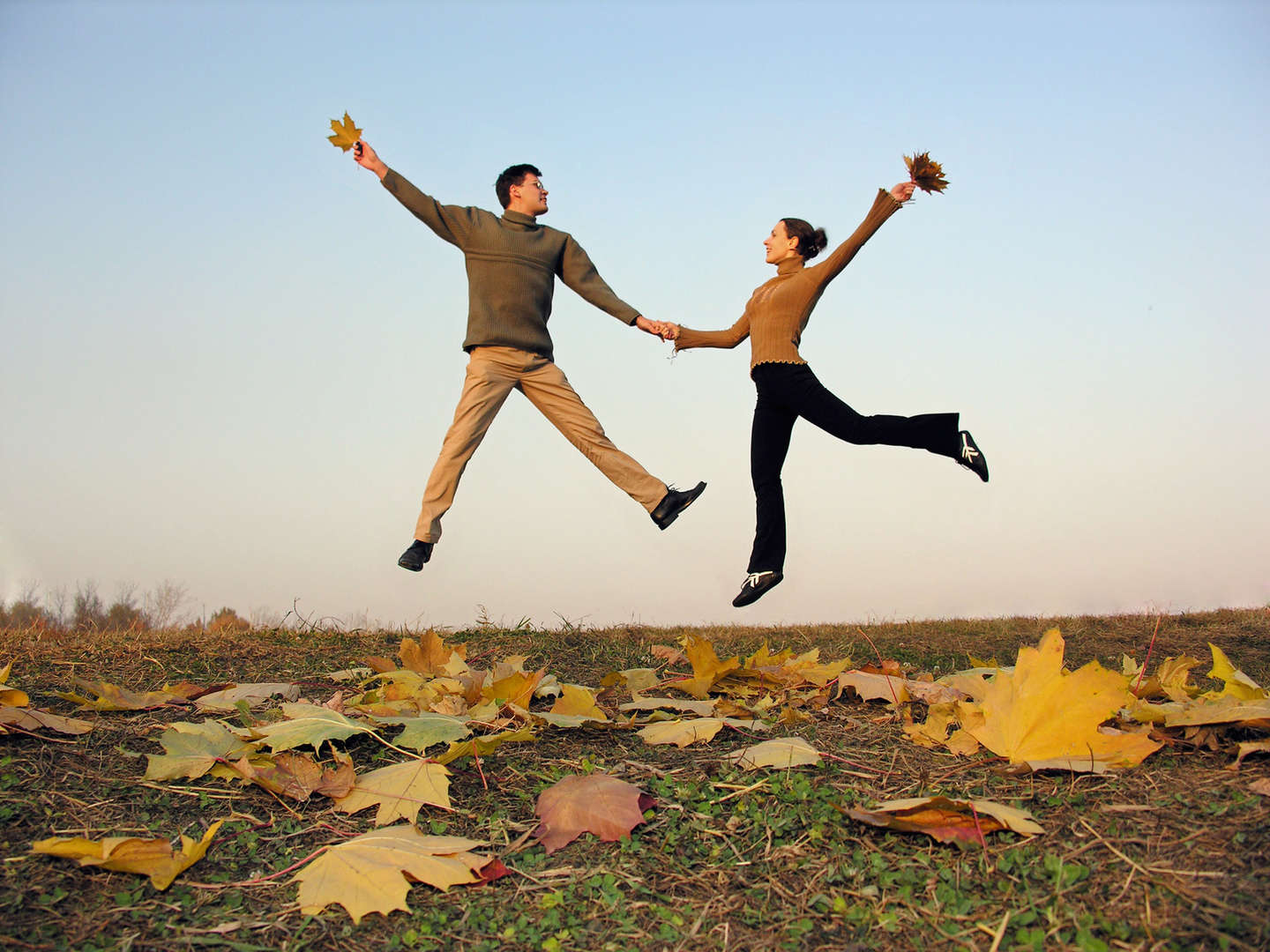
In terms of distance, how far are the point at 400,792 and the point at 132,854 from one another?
61 cm

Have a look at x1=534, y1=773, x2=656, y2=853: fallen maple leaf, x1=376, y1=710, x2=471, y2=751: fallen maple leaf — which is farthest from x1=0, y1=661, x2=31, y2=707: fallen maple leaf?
x1=534, y1=773, x2=656, y2=853: fallen maple leaf

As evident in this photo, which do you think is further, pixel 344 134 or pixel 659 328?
pixel 659 328

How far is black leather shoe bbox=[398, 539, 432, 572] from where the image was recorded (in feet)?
19.5

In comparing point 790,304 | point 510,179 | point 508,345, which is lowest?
point 508,345

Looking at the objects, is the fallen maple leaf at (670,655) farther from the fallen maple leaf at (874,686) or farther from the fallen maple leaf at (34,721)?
the fallen maple leaf at (34,721)

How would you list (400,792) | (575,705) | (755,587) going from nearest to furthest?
(400,792), (575,705), (755,587)

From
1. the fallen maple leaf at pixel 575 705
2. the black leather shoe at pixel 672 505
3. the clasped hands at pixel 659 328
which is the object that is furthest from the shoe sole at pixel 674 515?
the fallen maple leaf at pixel 575 705

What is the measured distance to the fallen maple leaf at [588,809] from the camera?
2.22m

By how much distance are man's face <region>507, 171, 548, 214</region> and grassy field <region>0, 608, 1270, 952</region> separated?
437 cm

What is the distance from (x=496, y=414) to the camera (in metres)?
6.16

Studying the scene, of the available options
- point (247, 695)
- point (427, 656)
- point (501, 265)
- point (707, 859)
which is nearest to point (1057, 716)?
point (707, 859)

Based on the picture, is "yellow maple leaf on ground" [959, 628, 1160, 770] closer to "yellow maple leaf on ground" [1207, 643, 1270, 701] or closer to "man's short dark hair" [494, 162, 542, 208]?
"yellow maple leaf on ground" [1207, 643, 1270, 701]

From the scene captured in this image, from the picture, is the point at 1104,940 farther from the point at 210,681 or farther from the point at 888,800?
the point at 210,681

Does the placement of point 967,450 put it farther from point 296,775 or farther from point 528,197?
point 296,775
